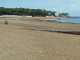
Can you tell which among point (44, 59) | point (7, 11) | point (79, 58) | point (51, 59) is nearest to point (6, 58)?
point (44, 59)

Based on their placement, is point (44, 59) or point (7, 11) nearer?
point (44, 59)

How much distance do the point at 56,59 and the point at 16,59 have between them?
2.44 metres

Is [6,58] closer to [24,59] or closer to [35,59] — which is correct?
[24,59]

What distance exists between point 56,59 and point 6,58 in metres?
3.07

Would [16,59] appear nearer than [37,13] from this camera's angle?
Yes

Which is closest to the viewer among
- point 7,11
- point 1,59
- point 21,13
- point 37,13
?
point 1,59

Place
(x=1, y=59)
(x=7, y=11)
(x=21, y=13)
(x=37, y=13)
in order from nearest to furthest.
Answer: (x=1, y=59), (x=7, y=11), (x=21, y=13), (x=37, y=13)

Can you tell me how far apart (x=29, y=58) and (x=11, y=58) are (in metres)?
1.11

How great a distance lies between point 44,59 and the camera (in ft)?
22.4

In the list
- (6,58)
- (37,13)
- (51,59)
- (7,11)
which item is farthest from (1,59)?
(37,13)

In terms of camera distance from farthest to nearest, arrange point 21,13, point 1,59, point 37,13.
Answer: point 37,13
point 21,13
point 1,59

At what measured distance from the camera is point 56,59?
22.5 ft

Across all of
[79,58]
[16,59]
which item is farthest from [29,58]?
[79,58]

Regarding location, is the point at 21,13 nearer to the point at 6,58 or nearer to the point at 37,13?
the point at 37,13
